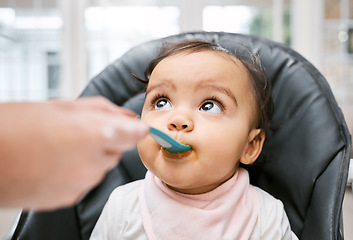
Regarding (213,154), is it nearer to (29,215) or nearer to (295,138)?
(295,138)

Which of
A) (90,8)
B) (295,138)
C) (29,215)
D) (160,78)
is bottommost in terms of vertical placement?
(29,215)

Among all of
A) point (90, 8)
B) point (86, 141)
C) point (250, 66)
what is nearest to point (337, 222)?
point (250, 66)

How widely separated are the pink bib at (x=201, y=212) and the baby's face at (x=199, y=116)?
28 mm

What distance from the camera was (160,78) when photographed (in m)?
0.80

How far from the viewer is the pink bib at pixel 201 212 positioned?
0.79m

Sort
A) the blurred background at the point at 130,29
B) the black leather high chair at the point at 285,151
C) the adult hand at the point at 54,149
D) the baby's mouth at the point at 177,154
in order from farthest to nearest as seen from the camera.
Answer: the blurred background at the point at 130,29
the black leather high chair at the point at 285,151
the baby's mouth at the point at 177,154
the adult hand at the point at 54,149

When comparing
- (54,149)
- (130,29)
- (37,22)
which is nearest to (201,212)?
(54,149)

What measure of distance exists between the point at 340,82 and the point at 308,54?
14.0 inches

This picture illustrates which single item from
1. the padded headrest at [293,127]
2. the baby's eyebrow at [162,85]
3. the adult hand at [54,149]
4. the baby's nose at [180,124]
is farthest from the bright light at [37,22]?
the adult hand at [54,149]

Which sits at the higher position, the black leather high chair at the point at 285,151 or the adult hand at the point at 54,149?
the adult hand at the point at 54,149

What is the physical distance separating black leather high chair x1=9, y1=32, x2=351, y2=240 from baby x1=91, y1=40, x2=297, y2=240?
0.28 feet

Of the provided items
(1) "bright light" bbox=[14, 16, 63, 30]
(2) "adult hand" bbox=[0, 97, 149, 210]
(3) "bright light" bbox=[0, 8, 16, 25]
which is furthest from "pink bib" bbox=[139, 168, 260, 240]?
(3) "bright light" bbox=[0, 8, 16, 25]

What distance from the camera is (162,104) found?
78cm

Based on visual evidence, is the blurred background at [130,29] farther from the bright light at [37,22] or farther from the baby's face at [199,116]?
the baby's face at [199,116]
